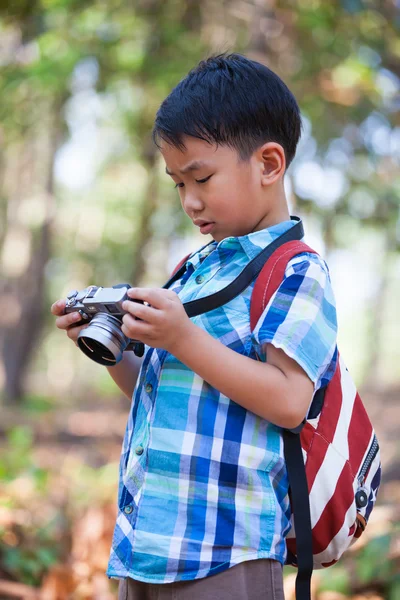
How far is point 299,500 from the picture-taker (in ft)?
4.55

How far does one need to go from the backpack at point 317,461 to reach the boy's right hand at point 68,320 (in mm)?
277

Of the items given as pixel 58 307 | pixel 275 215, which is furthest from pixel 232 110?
pixel 58 307

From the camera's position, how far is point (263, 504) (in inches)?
54.1

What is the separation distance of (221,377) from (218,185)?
43 centimetres

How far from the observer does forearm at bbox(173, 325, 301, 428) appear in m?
1.31

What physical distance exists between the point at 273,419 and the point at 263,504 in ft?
0.62

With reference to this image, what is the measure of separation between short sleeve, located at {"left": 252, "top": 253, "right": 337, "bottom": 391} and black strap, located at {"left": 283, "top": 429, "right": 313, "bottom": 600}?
0.14m

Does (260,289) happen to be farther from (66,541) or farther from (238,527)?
(66,541)

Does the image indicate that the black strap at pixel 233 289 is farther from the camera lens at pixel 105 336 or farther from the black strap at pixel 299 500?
the black strap at pixel 299 500

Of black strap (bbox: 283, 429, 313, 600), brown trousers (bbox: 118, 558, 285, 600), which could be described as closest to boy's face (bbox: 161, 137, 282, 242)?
black strap (bbox: 283, 429, 313, 600)

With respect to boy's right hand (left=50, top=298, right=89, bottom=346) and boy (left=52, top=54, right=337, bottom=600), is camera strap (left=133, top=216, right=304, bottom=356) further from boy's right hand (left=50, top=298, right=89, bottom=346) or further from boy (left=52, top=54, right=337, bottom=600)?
boy's right hand (left=50, top=298, right=89, bottom=346)

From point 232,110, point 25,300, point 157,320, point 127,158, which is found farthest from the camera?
point 127,158

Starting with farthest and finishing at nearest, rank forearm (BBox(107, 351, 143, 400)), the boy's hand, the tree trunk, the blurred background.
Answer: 1. the tree trunk
2. the blurred background
3. forearm (BBox(107, 351, 143, 400))
4. the boy's hand

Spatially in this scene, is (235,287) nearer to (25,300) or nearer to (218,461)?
(218,461)
